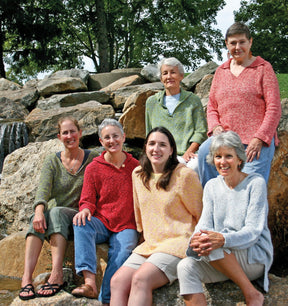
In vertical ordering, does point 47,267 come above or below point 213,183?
below

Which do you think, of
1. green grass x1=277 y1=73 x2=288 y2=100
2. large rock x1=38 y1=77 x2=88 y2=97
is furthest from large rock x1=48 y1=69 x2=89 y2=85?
green grass x1=277 y1=73 x2=288 y2=100

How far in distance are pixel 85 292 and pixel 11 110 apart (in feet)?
30.4

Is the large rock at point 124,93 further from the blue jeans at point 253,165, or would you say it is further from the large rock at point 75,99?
the blue jeans at point 253,165

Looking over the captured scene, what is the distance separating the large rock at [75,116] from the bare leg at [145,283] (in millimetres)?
5241

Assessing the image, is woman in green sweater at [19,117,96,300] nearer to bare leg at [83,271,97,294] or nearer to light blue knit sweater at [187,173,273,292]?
bare leg at [83,271,97,294]

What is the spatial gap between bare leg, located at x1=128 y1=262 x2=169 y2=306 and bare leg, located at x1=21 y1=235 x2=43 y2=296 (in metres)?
1.04

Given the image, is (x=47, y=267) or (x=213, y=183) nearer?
(x=213, y=183)

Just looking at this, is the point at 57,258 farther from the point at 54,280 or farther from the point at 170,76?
the point at 170,76

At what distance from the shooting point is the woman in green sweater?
3.25 meters

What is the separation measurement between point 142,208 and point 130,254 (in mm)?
401

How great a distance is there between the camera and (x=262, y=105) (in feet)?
11.6

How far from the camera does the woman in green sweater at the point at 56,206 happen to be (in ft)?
10.7

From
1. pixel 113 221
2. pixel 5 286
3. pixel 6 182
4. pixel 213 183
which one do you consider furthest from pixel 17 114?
pixel 213 183

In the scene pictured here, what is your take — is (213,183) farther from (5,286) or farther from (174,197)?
(5,286)
